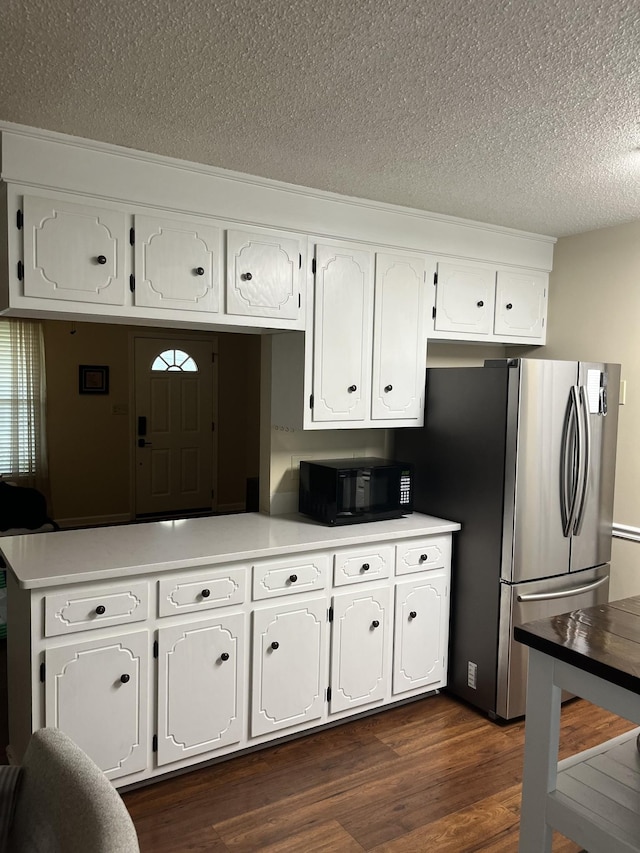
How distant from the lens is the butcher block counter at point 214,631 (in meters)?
2.33

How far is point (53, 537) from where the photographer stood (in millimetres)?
2793

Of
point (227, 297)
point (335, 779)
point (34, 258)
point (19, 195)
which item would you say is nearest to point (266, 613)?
point (335, 779)

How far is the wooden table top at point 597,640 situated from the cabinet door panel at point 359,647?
1086mm

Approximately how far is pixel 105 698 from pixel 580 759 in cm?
165

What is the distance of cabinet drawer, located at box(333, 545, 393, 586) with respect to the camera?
9.68ft

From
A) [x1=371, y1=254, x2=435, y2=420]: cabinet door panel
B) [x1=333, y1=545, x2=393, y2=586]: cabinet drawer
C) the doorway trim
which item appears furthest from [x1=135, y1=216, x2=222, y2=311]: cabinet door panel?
the doorway trim

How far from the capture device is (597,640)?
1922 millimetres

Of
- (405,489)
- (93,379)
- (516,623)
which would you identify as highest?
(93,379)

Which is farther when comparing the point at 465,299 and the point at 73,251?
the point at 465,299

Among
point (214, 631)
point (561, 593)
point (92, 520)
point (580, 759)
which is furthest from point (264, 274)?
point (92, 520)

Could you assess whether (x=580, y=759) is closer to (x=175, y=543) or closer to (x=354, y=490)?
(x=354, y=490)

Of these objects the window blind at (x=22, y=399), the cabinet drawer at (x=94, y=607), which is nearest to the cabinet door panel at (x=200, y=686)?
the cabinet drawer at (x=94, y=607)

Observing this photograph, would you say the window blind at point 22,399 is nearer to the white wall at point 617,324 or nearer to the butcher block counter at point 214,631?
the butcher block counter at point 214,631

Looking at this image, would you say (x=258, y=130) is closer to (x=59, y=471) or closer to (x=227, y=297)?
(x=227, y=297)
